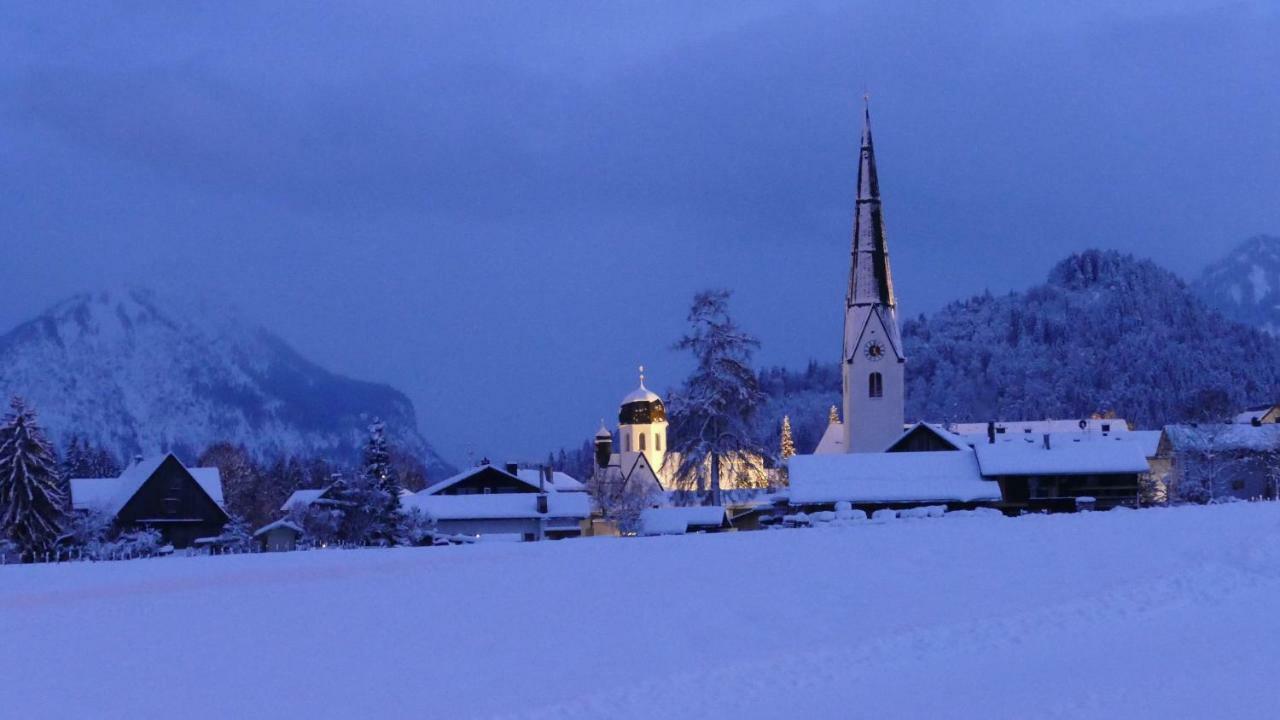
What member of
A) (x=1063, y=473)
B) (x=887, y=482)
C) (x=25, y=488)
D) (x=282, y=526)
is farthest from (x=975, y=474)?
(x=25, y=488)

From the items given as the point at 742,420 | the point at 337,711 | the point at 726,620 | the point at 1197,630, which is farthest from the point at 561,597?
the point at 742,420

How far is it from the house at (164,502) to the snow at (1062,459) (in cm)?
3458

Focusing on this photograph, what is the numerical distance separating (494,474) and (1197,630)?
160 ft

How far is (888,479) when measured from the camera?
2135 inches

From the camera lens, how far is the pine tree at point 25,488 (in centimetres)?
4375

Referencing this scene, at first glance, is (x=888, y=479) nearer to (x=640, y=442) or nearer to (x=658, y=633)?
(x=658, y=633)

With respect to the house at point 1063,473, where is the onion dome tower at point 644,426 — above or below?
above

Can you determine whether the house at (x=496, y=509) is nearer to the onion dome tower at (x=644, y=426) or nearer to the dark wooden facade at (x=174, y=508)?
the dark wooden facade at (x=174, y=508)

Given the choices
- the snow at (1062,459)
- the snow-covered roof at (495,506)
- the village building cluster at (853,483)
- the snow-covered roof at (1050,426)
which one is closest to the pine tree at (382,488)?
the village building cluster at (853,483)

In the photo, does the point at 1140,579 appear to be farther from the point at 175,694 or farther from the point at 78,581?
the point at 78,581

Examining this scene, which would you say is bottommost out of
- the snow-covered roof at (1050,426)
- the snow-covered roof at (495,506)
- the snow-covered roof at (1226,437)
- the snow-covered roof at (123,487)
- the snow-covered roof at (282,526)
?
the snow-covered roof at (282,526)

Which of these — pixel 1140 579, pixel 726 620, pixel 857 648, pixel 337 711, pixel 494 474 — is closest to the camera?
pixel 337 711

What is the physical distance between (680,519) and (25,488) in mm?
26104

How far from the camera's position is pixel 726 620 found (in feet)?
61.4
